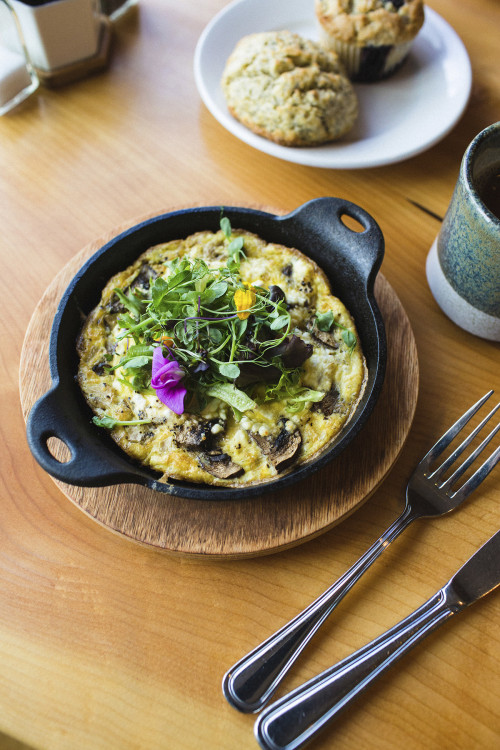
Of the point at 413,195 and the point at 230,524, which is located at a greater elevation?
the point at 413,195

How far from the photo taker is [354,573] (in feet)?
5.66

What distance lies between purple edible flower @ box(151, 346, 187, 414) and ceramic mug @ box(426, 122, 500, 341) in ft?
3.46

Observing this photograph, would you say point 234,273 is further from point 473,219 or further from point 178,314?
point 473,219

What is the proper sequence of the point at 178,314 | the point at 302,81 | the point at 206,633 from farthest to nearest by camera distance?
1. the point at 302,81
2. the point at 178,314
3. the point at 206,633

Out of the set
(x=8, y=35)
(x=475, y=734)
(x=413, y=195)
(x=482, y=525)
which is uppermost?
(x=8, y=35)

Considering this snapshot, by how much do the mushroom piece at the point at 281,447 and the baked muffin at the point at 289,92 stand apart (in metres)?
1.44

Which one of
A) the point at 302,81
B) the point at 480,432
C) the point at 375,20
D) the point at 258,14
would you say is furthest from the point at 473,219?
the point at 258,14

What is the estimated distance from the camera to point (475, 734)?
5.22ft

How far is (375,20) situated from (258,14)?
632 mm

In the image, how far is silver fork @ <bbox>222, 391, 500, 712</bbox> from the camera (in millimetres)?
1603

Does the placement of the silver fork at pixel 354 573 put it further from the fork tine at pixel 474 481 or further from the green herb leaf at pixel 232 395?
the green herb leaf at pixel 232 395

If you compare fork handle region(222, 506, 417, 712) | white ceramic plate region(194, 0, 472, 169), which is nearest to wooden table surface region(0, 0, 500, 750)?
fork handle region(222, 506, 417, 712)

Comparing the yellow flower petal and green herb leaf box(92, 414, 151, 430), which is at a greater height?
the yellow flower petal

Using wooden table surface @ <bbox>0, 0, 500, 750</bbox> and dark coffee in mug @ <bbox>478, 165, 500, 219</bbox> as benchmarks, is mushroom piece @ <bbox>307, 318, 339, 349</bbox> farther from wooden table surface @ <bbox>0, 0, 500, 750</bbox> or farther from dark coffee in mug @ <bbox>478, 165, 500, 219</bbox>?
dark coffee in mug @ <bbox>478, 165, 500, 219</bbox>
